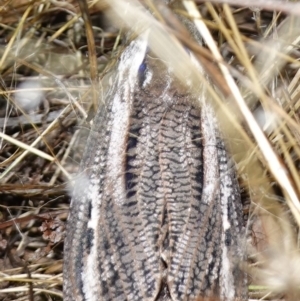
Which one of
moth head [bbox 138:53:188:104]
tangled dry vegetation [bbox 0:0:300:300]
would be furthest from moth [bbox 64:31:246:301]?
tangled dry vegetation [bbox 0:0:300:300]

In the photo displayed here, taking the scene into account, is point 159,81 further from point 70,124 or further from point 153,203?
point 70,124

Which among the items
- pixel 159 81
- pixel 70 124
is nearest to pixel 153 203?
pixel 159 81

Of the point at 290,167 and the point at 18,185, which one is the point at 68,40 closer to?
the point at 18,185

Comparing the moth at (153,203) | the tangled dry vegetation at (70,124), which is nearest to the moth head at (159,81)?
the moth at (153,203)

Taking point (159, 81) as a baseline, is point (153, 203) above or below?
below

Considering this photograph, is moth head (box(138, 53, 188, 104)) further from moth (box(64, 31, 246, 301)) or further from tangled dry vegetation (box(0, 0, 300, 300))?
tangled dry vegetation (box(0, 0, 300, 300))

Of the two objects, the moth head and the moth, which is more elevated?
the moth head
